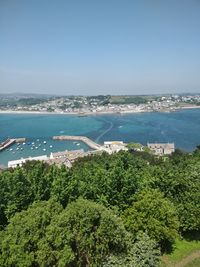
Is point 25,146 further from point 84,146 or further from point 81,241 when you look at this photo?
point 81,241

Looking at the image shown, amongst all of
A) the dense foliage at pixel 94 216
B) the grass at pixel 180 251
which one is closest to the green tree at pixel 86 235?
the dense foliage at pixel 94 216

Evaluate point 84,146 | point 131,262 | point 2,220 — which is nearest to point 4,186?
point 2,220

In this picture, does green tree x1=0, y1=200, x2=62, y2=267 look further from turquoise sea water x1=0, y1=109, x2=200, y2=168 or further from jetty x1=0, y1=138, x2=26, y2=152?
jetty x1=0, y1=138, x2=26, y2=152

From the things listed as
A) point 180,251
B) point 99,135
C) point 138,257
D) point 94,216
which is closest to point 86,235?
point 94,216

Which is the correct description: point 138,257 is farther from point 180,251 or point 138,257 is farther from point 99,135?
point 99,135

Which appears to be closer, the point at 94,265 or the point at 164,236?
the point at 94,265

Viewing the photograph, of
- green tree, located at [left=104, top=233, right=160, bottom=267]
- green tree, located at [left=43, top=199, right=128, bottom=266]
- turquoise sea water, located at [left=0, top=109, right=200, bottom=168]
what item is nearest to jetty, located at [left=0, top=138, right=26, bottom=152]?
turquoise sea water, located at [left=0, top=109, right=200, bottom=168]
